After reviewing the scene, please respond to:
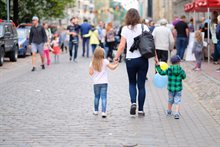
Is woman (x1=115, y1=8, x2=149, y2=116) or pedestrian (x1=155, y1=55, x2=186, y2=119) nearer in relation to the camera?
woman (x1=115, y1=8, x2=149, y2=116)

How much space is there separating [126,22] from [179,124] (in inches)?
78.4

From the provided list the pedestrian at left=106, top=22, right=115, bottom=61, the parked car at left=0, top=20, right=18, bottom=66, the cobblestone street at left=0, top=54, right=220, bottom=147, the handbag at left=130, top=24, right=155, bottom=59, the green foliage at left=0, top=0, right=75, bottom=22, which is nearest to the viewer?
the cobblestone street at left=0, top=54, right=220, bottom=147

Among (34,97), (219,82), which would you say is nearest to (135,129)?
(34,97)

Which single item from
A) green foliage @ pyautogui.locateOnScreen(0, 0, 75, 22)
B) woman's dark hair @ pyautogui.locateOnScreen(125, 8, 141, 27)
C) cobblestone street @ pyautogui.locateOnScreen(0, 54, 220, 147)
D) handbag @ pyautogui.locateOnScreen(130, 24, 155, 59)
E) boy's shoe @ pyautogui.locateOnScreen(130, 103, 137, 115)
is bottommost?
cobblestone street @ pyautogui.locateOnScreen(0, 54, 220, 147)

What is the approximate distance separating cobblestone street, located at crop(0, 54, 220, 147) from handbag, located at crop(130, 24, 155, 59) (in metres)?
1.13

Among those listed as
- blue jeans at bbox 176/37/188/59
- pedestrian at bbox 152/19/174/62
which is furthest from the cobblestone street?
blue jeans at bbox 176/37/188/59

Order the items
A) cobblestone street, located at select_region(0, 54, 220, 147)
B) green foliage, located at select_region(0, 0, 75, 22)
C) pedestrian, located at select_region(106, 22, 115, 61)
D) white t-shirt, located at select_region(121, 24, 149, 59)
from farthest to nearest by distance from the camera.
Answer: green foliage, located at select_region(0, 0, 75, 22) < pedestrian, located at select_region(106, 22, 115, 61) < white t-shirt, located at select_region(121, 24, 149, 59) < cobblestone street, located at select_region(0, 54, 220, 147)

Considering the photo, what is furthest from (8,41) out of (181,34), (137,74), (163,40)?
(137,74)

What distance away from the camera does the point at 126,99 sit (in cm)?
1165

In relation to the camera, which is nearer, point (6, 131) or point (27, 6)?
point (6, 131)

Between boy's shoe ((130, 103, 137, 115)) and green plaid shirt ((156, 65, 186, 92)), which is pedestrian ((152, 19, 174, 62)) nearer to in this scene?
green plaid shirt ((156, 65, 186, 92))

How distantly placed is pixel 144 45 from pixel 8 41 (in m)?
14.8

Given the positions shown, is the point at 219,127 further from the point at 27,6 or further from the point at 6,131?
the point at 27,6

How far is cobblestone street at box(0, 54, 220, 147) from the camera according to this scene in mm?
7523
